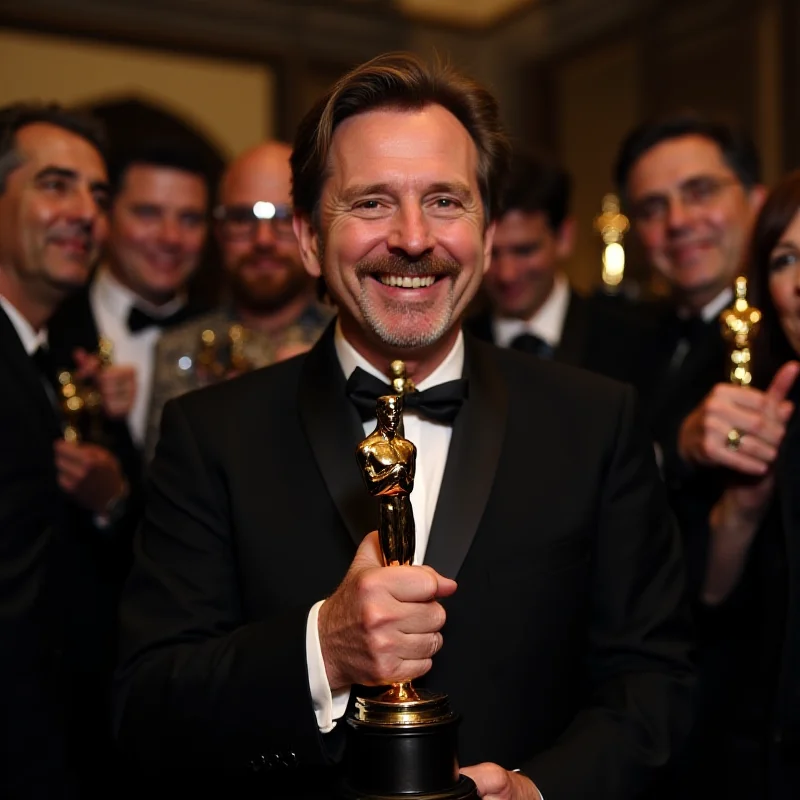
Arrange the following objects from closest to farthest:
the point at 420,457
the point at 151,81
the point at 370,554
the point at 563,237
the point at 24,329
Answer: the point at 370,554, the point at 420,457, the point at 24,329, the point at 563,237, the point at 151,81

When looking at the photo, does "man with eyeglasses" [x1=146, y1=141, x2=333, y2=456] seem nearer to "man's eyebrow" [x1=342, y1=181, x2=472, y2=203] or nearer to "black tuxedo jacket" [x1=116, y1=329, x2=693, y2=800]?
"black tuxedo jacket" [x1=116, y1=329, x2=693, y2=800]

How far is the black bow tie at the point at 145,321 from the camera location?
4648 mm

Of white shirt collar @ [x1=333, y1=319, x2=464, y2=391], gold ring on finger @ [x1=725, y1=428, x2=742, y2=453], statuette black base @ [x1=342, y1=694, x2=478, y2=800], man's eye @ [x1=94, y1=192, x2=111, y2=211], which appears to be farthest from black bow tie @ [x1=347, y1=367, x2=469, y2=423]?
man's eye @ [x1=94, y1=192, x2=111, y2=211]

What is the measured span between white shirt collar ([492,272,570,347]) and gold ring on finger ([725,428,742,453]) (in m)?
1.84

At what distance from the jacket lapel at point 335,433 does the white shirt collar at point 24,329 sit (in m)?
1.27

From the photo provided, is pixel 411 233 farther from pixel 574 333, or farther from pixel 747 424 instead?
pixel 574 333

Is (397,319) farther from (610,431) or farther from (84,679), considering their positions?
(84,679)

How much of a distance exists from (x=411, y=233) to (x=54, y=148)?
180 cm

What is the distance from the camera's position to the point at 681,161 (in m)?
4.00

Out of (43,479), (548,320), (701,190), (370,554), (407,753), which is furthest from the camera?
(548,320)

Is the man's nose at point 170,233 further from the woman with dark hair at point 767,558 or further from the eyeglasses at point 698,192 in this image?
the woman with dark hair at point 767,558

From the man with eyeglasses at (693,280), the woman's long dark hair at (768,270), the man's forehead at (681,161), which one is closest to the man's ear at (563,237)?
the man with eyeglasses at (693,280)

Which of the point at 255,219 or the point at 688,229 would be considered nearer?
the point at 688,229

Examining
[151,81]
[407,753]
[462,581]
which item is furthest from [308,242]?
[151,81]
